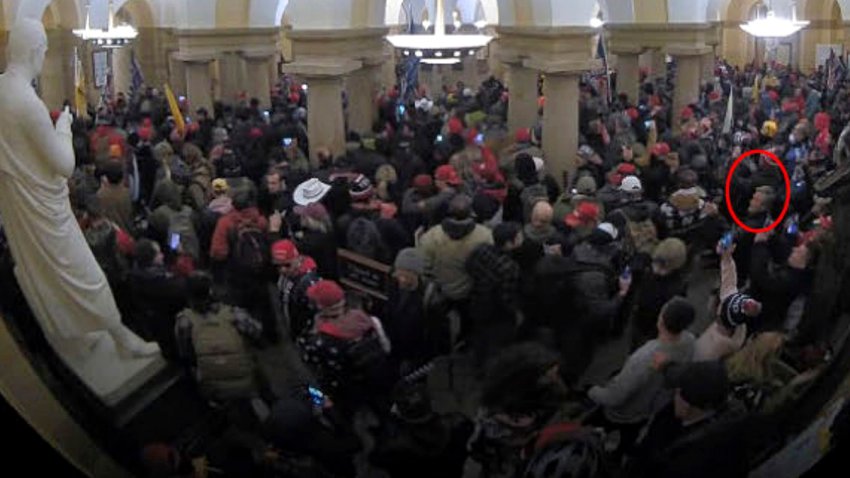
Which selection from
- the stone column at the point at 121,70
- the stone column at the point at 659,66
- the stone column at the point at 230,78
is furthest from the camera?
the stone column at the point at 659,66

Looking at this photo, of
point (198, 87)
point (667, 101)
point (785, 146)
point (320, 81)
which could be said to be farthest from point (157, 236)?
point (667, 101)

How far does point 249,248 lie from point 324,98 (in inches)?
153

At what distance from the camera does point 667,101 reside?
46.6 feet

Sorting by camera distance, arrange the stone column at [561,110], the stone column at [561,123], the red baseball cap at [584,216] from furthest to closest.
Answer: the stone column at [561,123] < the stone column at [561,110] < the red baseball cap at [584,216]

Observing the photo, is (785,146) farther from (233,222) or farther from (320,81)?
(320,81)

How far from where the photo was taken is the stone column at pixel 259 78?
12255 mm

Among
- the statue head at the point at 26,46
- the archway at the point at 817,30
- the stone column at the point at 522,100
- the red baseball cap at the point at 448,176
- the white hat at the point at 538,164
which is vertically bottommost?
the white hat at the point at 538,164

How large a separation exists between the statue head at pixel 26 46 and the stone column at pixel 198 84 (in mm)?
5268

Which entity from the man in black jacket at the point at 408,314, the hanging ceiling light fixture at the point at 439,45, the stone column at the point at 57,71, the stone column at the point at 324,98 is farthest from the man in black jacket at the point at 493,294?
the stone column at the point at 324,98

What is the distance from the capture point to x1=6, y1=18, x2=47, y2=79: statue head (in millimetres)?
3822

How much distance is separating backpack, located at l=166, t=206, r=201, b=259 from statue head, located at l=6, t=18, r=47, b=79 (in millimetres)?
942

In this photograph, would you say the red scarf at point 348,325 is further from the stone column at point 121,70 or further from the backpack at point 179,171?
the stone column at point 121,70

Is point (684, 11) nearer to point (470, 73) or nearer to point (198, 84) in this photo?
point (198, 84)

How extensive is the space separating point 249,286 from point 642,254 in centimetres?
180
